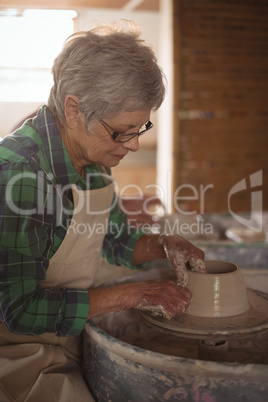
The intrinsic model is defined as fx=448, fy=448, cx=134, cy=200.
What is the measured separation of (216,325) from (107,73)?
729mm

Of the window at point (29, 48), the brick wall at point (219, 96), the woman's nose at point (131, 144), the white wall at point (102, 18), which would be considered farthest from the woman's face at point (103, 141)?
the white wall at point (102, 18)

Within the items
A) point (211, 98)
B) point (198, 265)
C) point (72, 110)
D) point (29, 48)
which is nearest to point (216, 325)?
point (198, 265)

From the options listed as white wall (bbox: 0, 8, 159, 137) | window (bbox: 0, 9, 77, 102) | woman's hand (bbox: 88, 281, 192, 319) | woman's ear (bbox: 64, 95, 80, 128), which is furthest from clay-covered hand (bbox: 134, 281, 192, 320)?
white wall (bbox: 0, 8, 159, 137)

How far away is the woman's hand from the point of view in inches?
45.7

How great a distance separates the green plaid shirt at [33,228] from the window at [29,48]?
3.63 metres

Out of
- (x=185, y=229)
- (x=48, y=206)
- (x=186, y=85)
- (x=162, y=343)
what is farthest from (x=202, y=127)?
(x=48, y=206)

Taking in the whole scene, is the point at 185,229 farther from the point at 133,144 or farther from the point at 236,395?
the point at 236,395

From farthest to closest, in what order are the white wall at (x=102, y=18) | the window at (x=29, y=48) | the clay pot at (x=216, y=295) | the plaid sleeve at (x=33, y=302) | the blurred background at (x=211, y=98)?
the white wall at (x=102, y=18)
the window at (x=29, y=48)
the blurred background at (x=211, y=98)
the clay pot at (x=216, y=295)
the plaid sleeve at (x=33, y=302)

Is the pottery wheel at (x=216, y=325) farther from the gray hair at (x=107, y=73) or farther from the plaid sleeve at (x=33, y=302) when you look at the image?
the gray hair at (x=107, y=73)

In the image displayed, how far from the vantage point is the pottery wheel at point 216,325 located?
120cm

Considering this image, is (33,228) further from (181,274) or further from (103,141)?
(181,274)

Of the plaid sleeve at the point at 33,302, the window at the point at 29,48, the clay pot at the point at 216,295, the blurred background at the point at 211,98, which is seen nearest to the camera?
the plaid sleeve at the point at 33,302

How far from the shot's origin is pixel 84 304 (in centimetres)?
113

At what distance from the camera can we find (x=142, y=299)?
1183 millimetres
